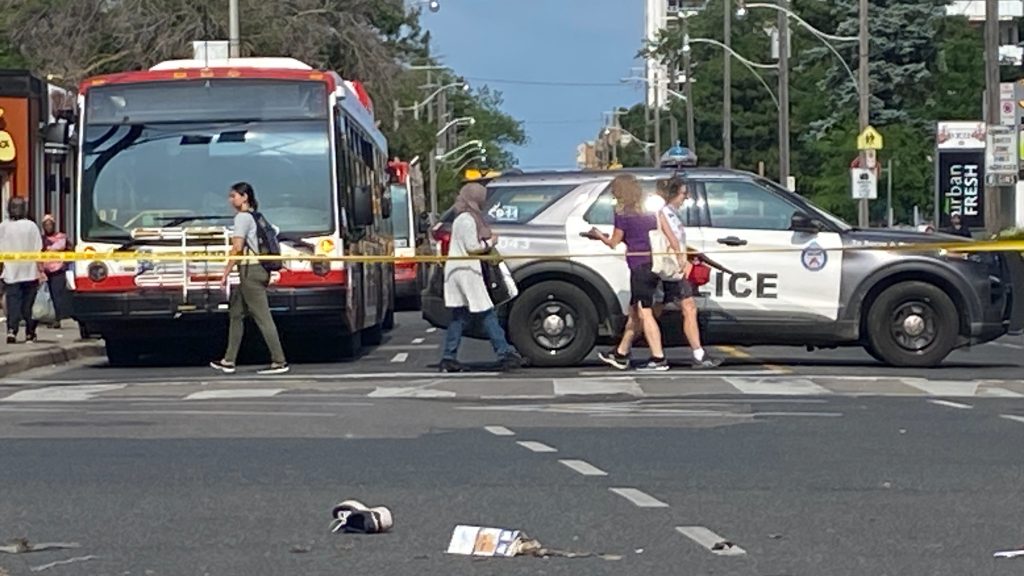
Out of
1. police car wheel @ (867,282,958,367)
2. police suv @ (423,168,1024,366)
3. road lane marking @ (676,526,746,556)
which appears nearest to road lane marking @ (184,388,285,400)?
police suv @ (423,168,1024,366)

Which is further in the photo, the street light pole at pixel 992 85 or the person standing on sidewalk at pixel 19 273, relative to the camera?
the street light pole at pixel 992 85

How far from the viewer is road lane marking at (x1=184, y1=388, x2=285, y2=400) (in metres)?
15.9

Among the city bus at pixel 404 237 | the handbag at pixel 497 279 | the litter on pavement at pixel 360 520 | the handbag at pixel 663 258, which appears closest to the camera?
the litter on pavement at pixel 360 520

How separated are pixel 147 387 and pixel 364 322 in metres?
5.34

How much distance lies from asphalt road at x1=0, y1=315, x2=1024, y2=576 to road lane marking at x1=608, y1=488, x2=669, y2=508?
0.01 meters

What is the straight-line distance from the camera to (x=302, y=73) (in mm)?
21062

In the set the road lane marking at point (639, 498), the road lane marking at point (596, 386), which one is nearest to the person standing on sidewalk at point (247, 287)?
the road lane marking at point (596, 386)

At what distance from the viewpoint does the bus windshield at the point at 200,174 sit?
2016 centimetres

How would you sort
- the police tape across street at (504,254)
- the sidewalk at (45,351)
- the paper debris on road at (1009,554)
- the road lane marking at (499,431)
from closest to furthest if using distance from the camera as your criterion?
the paper debris on road at (1009,554)
the road lane marking at (499,431)
the police tape across street at (504,254)
the sidewalk at (45,351)

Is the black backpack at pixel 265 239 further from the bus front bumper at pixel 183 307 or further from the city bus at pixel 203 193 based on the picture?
the bus front bumper at pixel 183 307

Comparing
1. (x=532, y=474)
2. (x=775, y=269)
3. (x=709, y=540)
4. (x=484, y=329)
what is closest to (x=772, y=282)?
(x=775, y=269)

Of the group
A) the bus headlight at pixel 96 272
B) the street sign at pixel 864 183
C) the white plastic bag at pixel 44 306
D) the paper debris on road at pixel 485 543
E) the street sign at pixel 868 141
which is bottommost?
the paper debris on road at pixel 485 543

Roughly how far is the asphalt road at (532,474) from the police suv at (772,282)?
158cm

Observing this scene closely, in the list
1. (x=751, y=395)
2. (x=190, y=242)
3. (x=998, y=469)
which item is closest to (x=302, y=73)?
(x=190, y=242)
